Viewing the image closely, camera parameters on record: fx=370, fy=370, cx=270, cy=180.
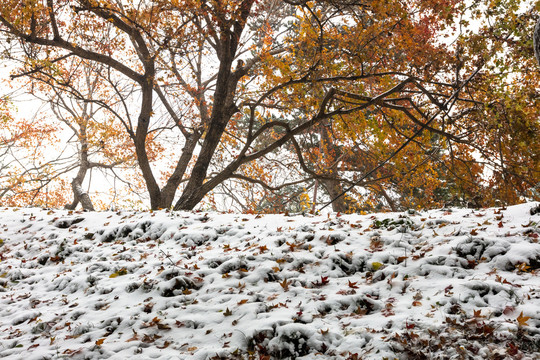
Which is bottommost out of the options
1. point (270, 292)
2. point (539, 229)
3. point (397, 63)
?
point (270, 292)

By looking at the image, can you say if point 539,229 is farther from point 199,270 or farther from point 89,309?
point 89,309

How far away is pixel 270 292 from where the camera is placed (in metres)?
3.62

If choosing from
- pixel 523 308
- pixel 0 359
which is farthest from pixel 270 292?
pixel 0 359

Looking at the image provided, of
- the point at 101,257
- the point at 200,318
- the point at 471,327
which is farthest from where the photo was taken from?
the point at 101,257

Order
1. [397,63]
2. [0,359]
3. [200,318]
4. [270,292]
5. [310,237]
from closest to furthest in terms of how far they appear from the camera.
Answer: [0,359], [200,318], [270,292], [310,237], [397,63]

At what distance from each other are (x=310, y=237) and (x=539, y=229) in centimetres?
246

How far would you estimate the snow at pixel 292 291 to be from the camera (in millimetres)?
2707

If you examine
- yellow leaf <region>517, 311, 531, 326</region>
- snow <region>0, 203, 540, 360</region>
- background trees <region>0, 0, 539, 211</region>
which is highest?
background trees <region>0, 0, 539, 211</region>

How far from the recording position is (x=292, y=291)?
3.57 m

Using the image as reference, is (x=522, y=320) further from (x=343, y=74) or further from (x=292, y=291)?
(x=343, y=74)

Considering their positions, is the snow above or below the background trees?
below

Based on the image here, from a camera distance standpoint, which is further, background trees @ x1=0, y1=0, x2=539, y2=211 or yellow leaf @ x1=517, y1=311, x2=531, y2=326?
background trees @ x1=0, y1=0, x2=539, y2=211

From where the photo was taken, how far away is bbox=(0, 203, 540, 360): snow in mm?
2707

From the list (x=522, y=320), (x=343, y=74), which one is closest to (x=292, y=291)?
(x=522, y=320)
